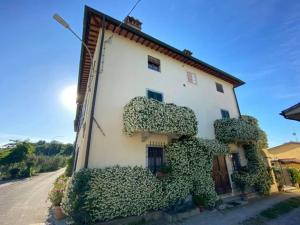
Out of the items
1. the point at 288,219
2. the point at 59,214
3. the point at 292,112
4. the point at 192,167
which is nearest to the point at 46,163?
the point at 59,214

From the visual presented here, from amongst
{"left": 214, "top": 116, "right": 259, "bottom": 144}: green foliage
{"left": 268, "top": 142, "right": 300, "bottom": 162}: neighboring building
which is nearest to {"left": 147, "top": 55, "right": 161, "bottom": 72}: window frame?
{"left": 214, "top": 116, "right": 259, "bottom": 144}: green foliage

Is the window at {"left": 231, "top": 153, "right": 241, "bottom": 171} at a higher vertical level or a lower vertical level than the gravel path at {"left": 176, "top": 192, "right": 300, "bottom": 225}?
higher

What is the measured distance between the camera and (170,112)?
26.1 feet

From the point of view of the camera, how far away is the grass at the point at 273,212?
21.7 feet

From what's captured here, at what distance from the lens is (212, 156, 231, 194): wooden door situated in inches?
401

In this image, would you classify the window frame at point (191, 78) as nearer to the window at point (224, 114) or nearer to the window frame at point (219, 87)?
the window frame at point (219, 87)

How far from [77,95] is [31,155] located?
88.3ft

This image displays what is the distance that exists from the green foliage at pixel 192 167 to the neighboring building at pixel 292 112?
417 cm

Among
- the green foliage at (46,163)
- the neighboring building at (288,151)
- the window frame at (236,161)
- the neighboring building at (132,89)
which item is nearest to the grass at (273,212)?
the neighboring building at (132,89)

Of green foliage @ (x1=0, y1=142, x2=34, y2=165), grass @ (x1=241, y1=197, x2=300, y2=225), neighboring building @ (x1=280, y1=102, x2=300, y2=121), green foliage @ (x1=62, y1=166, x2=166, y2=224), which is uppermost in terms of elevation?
green foliage @ (x1=0, y1=142, x2=34, y2=165)

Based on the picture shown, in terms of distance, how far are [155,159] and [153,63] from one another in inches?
235

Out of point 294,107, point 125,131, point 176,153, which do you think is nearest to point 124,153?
point 125,131

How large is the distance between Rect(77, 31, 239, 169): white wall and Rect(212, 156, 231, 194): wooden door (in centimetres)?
171

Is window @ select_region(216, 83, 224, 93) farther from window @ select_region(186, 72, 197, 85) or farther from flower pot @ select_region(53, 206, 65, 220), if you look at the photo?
flower pot @ select_region(53, 206, 65, 220)
